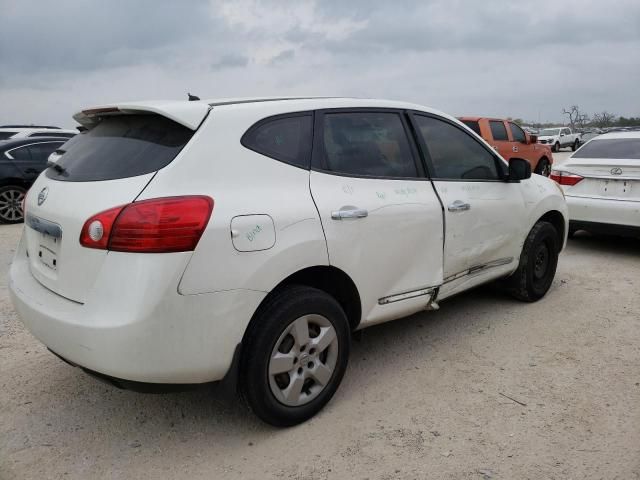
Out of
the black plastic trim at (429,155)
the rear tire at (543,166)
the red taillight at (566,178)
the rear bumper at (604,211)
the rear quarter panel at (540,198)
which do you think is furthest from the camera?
the rear tire at (543,166)

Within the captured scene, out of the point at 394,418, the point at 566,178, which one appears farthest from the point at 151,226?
the point at 566,178

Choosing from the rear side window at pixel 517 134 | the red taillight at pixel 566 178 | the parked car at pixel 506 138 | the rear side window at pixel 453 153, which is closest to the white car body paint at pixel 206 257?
the rear side window at pixel 453 153

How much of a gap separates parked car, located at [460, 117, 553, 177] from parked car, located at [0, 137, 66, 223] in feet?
30.1

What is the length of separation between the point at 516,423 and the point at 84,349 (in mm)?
2142

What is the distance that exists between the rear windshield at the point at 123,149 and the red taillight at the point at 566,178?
5486 millimetres

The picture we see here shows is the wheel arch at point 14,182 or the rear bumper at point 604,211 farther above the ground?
the wheel arch at point 14,182

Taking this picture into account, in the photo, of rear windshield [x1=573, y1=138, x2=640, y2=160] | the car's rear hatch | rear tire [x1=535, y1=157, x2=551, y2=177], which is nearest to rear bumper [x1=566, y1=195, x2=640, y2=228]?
rear windshield [x1=573, y1=138, x2=640, y2=160]

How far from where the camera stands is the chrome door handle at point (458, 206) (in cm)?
345

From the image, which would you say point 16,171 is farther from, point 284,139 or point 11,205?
point 284,139

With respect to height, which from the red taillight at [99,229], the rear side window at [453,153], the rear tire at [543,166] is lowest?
the rear tire at [543,166]

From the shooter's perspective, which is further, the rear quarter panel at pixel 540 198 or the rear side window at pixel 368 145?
the rear quarter panel at pixel 540 198

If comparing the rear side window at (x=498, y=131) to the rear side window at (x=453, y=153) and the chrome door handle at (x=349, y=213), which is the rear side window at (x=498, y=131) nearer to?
the rear side window at (x=453, y=153)

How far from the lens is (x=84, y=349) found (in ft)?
7.34

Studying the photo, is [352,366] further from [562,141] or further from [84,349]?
[562,141]
